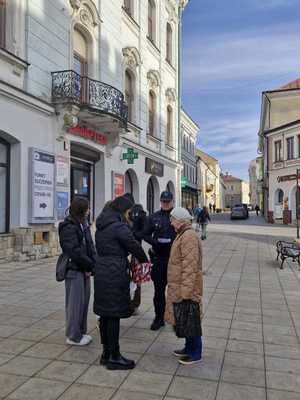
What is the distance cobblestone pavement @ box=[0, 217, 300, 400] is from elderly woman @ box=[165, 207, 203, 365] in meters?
0.18

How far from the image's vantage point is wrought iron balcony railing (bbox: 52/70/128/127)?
12.6 metres

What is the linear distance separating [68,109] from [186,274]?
9.59 meters

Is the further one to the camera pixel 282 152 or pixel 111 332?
pixel 282 152

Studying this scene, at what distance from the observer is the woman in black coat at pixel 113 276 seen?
4.08 metres

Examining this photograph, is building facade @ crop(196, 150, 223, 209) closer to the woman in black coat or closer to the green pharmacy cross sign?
the green pharmacy cross sign

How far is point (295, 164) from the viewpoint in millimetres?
34188

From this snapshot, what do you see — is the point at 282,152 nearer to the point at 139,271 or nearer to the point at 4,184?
the point at 4,184

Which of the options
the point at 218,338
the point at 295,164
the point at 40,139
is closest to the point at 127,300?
the point at 218,338

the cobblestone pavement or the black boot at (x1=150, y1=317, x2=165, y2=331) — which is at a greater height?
the black boot at (x1=150, y1=317, x2=165, y2=331)

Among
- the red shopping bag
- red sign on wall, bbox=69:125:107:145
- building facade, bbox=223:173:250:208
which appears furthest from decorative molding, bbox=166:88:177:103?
building facade, bbox=223:173:250:208

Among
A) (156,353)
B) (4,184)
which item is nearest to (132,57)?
(4,184)

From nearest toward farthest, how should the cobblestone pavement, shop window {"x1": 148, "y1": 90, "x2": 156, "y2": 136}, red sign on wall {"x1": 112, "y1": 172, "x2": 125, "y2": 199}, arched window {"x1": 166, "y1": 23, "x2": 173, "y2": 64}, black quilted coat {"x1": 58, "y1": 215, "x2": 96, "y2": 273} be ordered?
1. the cobblestone pavement
2. black quilted coat {"x1": 58, "y1": 215, "x2": 96, "y2": 273}
3. red sign on wall {"x1": 112, "y1": 172, "x2": 125, "y2": 199}
4. shop window {"x1": 148, "y1": 90, "x2": 156, "y2": 136}
5. arched window {"x1": 166, "y1": 23, "x2": 173, "y2": 64}

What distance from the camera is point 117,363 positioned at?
419 cm

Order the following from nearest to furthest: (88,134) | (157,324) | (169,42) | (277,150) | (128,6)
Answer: (157,324) < (88,134) < (128,6) < (169,42) < (277,150)
